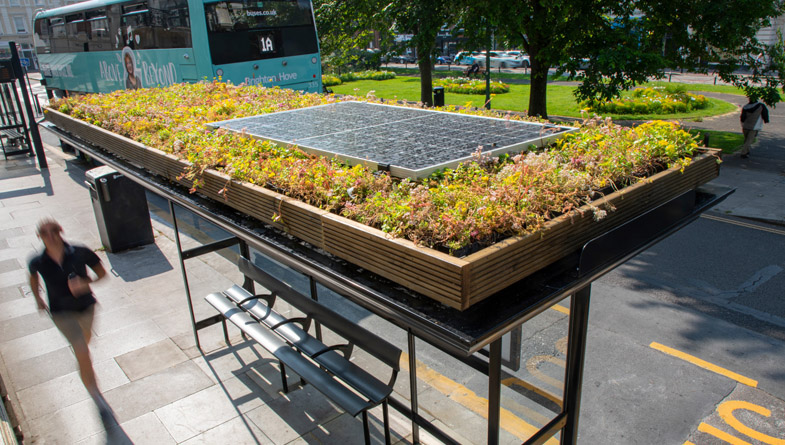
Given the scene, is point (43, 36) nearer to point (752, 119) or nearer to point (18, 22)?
point (752, 119)

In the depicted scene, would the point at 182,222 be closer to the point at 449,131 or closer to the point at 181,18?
the point at 181,18

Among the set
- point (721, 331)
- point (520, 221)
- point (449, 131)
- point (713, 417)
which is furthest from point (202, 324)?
point (721, 331)

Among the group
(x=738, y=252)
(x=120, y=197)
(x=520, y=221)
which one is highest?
(x=520, y=221)

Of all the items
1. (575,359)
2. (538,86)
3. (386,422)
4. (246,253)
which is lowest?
(386,422)

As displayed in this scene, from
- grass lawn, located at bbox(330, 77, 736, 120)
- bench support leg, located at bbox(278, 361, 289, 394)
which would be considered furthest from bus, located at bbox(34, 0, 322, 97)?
bench support leg, located at bbox(278, 361, 289, 394)

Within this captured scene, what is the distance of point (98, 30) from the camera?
679 inches

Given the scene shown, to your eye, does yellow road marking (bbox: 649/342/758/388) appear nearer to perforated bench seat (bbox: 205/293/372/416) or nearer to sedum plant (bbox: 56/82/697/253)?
sedum plant (bbox: 56/82/697/253)

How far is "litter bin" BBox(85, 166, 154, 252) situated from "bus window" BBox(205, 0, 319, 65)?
5128 millimetres

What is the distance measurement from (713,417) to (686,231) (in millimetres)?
5011

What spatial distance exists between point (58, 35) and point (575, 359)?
23.6 metres

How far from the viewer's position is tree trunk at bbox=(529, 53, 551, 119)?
14.3m

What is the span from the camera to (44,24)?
22.4 m

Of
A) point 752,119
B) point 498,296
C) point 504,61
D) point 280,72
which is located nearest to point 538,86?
Answer: point 752,119

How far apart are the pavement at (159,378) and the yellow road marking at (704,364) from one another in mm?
2349
